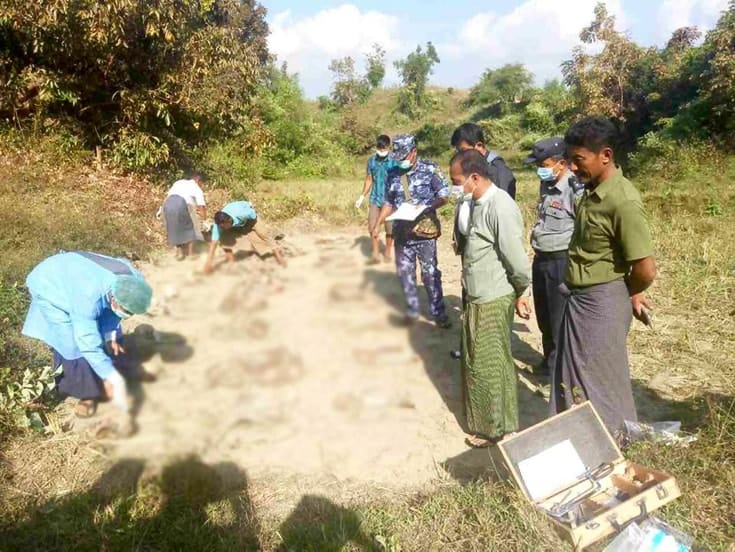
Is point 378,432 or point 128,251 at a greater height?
point 128,251

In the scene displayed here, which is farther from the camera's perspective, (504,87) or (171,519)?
(504,87)

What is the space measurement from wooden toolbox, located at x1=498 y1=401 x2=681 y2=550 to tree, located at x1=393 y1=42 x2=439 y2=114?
98.3ft

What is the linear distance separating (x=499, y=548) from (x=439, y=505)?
38 centimetres

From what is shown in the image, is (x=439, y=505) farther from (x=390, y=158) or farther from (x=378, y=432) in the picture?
(x=390, y=158)

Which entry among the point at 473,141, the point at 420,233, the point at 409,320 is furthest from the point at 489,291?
the point at 409,320

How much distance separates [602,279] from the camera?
2410mm

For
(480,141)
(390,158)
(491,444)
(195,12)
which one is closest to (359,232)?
(390,158)

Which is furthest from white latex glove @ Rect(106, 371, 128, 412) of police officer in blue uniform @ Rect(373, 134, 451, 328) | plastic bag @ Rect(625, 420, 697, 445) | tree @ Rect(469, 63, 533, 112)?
tree @ Rect(469, 63, 533, 112)

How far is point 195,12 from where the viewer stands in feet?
A: 27.4

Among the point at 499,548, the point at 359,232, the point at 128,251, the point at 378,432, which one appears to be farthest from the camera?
the point at 359,232

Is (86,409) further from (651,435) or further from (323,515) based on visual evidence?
(651,435)

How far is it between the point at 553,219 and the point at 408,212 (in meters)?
1.15

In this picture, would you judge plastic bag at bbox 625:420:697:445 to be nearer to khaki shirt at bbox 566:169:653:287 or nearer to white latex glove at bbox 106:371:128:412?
khaki shirt at bbox 566:169:653:287

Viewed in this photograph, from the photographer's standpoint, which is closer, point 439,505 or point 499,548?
point 499,548
